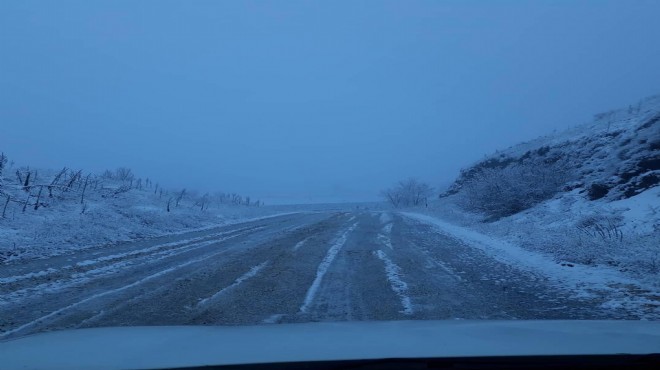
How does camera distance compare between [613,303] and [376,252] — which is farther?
[376,252]

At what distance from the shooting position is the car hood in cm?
349

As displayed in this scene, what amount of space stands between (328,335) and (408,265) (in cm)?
846

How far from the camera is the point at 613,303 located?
27.2 ft

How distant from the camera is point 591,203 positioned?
64.8 ft

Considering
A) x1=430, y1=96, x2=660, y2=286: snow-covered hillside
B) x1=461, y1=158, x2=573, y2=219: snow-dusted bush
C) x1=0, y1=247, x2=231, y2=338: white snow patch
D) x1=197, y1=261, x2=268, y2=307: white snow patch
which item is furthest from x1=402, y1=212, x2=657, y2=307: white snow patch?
x1=461, y1=158, x2=573, y2=219: snow-dusted bush

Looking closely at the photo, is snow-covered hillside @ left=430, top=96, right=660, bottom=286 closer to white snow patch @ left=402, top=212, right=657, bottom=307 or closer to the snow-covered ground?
the snow-covered ground

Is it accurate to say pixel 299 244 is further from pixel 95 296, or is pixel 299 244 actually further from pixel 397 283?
pixel 95 296

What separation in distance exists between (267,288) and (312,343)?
580 cm

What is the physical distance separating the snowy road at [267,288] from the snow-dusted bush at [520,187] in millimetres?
10984

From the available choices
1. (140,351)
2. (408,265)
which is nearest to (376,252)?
(408,265)

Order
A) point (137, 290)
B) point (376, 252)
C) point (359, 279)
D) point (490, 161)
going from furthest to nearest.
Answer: point (490, 161) < point (376, 252) < point (359, 279) < point (137, 290)

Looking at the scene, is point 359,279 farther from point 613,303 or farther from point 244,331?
point 244,331

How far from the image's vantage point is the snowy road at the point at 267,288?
7.56 metres

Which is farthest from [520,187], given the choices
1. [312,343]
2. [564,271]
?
[312,343]
